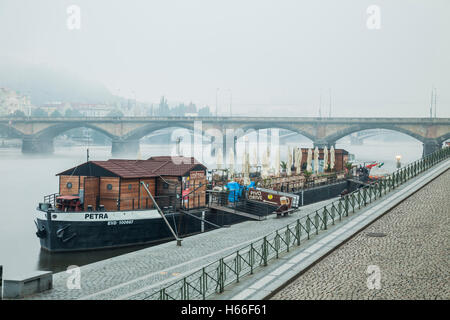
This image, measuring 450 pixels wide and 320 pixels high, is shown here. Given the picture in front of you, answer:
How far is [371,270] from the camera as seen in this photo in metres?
14.1

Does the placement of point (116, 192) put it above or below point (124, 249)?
above

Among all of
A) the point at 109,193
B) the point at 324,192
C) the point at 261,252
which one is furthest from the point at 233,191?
the point at 261,252

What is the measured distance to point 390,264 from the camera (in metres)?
14.6

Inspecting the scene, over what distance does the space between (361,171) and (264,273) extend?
134 feet

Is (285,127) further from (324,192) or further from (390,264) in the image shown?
(390,264)

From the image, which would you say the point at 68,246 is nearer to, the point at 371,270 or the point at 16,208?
the point at 371,270

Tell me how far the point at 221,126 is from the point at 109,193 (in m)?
73.8

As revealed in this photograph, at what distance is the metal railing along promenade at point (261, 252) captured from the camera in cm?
1278

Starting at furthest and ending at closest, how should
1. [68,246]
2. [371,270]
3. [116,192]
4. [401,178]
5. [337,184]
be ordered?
[337,184] < [401,178] < [116,192] < [68,246] < [371,270]

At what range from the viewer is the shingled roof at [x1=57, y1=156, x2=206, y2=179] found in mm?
27531

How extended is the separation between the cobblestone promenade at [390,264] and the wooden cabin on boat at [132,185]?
13.1 metres

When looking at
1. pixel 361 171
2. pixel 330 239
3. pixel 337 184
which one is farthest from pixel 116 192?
pixel 361 171
